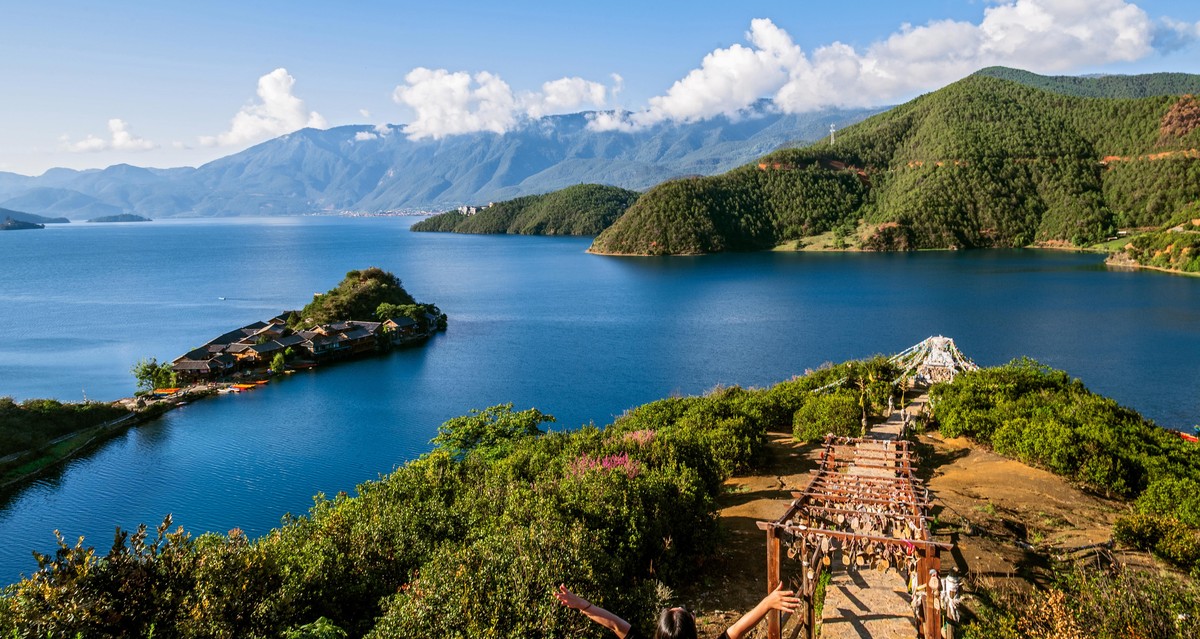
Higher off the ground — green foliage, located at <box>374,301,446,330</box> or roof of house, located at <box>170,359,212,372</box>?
green foliage, located at <box>374,301,446,330</box>

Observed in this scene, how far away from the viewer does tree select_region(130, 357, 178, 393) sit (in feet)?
145

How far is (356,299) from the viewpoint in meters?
61.8

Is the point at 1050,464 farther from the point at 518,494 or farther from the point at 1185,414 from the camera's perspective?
the point at 1185,414

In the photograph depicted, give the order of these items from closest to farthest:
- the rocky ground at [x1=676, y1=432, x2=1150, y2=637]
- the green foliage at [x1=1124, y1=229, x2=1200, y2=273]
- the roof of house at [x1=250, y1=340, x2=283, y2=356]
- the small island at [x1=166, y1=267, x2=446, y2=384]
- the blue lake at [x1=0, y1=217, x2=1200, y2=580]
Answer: the rocky ground at [x1=676, y1=432, x2=1150, y2=637] → the blue lake at [x1=0, y1=217, x2=1200, y2=580] → the small island at [x1=166, y1=267, x2=446, y2=384] → the roof of house at [x1=250, y1=340, x2=283, y2=356] → the green foliage at [x1=1124, y1=229, x2=1200, y2=273]

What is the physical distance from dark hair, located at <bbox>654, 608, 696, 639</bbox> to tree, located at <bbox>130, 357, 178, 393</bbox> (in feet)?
165

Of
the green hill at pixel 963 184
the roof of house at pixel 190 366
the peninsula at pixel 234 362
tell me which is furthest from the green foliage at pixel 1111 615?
the green hill at pixel 963 184

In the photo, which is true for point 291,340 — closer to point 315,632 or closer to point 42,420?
point 42,420

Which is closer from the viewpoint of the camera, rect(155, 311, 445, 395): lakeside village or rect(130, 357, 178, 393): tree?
rect(130, 357, 178, 393): tree

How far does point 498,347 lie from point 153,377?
23771 mm

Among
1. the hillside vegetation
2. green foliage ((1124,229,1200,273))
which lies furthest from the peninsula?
green foliage ((1124,229,1200,273))

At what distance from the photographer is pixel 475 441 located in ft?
86.8

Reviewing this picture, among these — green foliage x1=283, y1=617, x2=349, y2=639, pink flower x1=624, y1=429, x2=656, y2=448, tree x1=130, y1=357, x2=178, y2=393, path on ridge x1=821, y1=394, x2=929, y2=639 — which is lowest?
tree x1=130, y1=357, x2=178, y2=393

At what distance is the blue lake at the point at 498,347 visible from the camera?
2870cm

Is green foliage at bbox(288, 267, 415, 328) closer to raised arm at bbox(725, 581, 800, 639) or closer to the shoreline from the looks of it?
the shoreline
